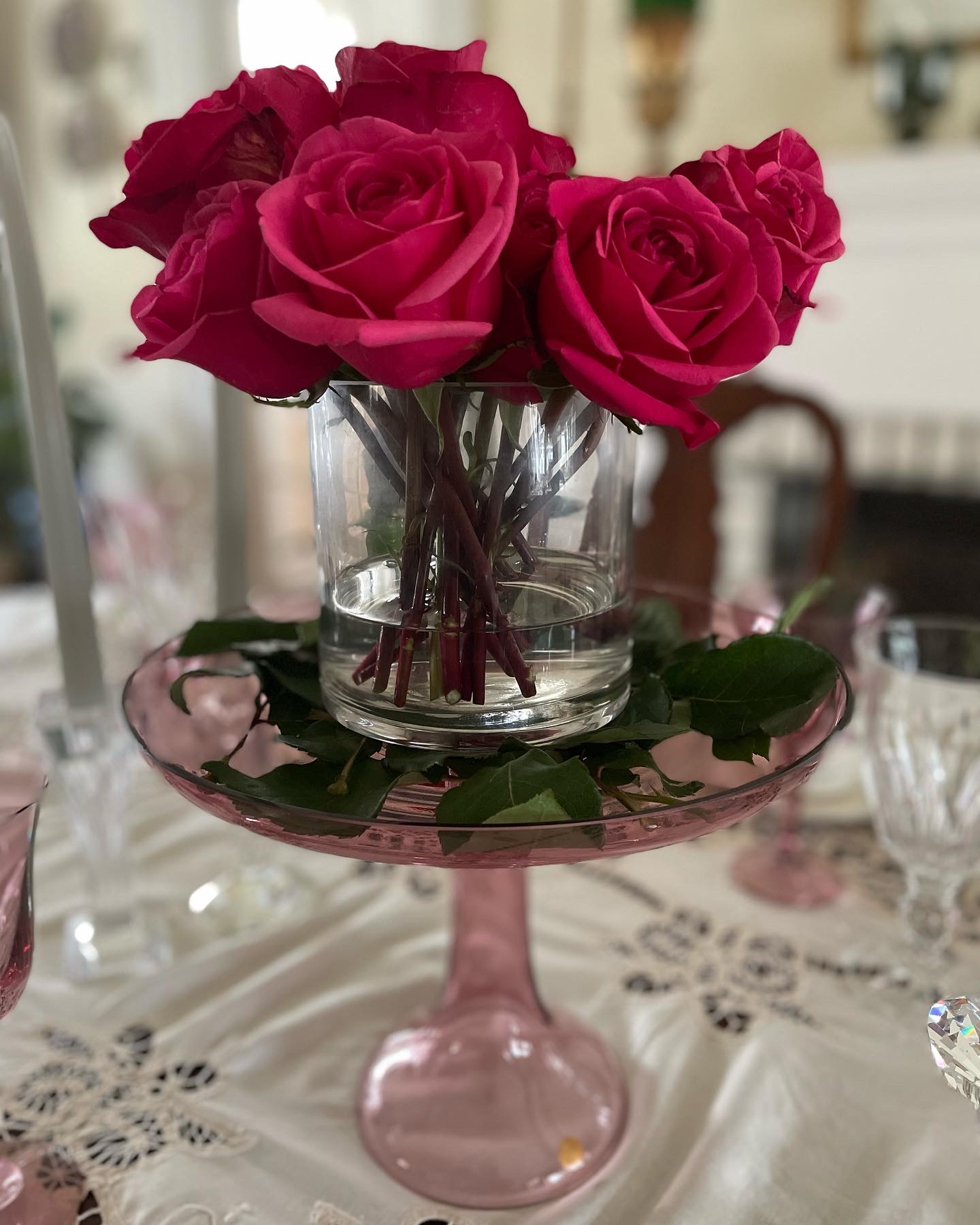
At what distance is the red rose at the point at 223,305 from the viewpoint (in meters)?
0.35

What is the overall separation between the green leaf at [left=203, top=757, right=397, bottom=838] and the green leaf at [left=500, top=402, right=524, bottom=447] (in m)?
0.15

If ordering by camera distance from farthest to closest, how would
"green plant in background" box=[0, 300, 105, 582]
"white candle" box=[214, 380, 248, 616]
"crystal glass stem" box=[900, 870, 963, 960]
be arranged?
"green plant in background" box=[0, 300, 105, 582] → "white candle" box=[214, 380, 248, 616] → "crystal glass stem" box=[900, 870, 963, 960]

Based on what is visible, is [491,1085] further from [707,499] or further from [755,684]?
[707,499]

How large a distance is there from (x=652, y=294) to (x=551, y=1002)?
18.1 inches

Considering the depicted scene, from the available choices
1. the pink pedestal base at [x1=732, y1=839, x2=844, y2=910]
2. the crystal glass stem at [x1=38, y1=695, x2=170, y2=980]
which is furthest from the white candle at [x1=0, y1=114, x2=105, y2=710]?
the pink pedestal base at [x1=732, y1=839, x2=844, y2=910]

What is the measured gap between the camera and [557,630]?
441mm

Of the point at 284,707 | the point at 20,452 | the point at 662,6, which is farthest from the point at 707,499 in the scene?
the point at 20,452

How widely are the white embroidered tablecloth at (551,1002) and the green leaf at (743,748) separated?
221 mm

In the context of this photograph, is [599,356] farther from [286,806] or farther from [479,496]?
[286,806]

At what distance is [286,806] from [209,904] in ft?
1.27

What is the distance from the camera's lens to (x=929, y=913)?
2.17 feet

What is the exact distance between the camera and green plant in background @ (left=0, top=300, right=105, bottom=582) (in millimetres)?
2682

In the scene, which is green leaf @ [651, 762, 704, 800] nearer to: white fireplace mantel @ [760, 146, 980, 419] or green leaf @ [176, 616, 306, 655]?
green leaf @ [176, 616, 306, 655]

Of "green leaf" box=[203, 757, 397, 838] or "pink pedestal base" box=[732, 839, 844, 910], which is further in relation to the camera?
"pink pedestal base" box=[732, 839, 844, 910]
